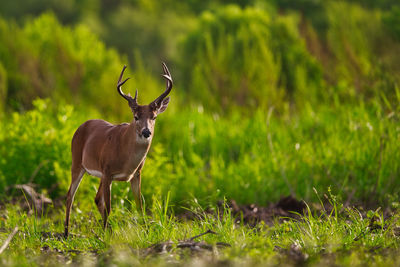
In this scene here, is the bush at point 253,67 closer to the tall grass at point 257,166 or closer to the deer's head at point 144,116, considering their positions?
the tall grass at point 257,166

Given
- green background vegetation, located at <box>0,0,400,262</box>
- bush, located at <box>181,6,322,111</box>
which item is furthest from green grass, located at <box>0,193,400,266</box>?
bush, located at <box>181,6,322,111</box>

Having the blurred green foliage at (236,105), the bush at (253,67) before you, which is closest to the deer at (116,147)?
the blurred green foliage at (236,105)

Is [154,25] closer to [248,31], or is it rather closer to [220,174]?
[248,31]

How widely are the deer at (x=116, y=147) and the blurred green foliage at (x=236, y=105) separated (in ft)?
4.14

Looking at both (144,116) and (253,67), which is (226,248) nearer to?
(144,116)

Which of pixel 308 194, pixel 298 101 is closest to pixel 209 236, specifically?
pixel 308 194

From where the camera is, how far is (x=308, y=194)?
23.8 ft

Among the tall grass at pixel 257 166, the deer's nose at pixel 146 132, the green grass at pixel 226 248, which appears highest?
the deer's nose at pixel 146 132

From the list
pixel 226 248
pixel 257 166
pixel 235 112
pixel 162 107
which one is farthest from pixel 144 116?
pixel 235 112

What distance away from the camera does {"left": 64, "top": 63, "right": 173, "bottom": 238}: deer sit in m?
4.59

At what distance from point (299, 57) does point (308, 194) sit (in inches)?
355

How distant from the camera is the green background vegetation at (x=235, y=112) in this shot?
728 centimetres

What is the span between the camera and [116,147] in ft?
15.7

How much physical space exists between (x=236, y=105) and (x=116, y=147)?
8537 millimetres
